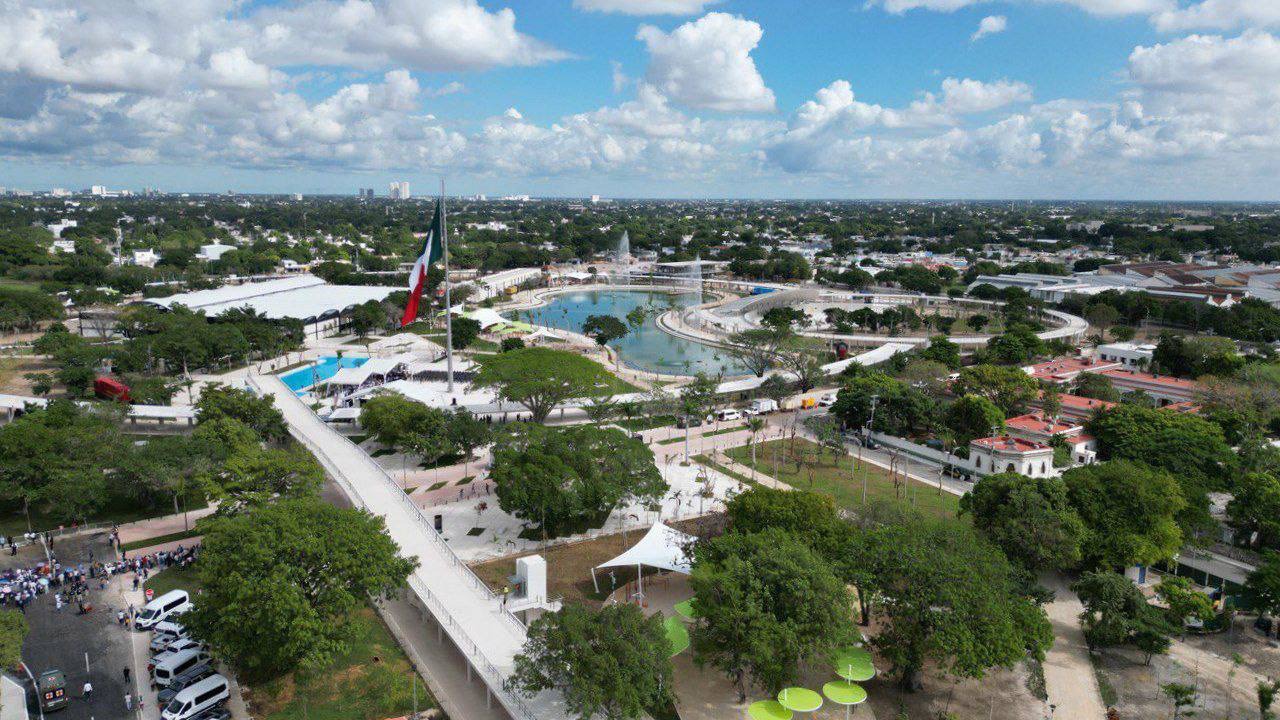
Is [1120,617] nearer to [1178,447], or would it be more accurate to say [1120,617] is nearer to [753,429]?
[1178,447]

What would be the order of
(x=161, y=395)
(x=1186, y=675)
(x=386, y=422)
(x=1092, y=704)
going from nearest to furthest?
(x=1092, y=704) < (x=1186, y=675) < (x=386, y=422) < (x=161, y=395)

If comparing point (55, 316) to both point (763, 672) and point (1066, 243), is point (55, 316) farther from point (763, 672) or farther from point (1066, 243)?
point (1066, 243)

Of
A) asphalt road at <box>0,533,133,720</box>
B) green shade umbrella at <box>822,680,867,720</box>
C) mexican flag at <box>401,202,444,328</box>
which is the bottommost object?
asphalt road at <box>0,533,133,720</box>

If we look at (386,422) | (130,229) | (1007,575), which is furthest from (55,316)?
(130,229)

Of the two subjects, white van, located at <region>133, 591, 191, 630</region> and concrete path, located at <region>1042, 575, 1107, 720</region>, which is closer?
concrete path, located at <region>1042, 575, 1107, 720</region>

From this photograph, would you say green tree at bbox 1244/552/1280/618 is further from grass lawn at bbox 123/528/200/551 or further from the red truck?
the red truck

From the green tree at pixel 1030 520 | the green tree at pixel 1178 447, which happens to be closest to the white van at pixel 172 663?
the green tree at pixel 1030 520

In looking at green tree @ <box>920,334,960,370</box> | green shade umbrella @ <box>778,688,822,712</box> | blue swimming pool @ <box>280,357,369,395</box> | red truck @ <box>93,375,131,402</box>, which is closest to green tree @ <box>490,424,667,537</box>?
green shade umbrella @ <box>778,688,822,712</box>
